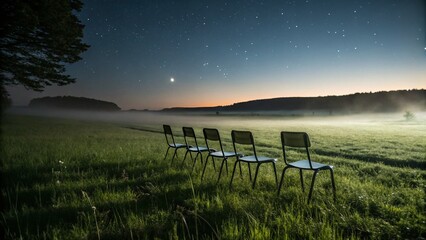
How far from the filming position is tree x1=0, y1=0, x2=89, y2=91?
35.1ft

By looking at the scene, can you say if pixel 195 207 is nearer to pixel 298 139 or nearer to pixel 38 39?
pixel 298 139

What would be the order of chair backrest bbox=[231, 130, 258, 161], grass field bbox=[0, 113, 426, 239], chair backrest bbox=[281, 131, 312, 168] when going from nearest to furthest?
grass field bbox=[0, 113, 426, 239], chair backrest bbox=[281, 131, 312, 168], chair backrest bbox=[231, 130, 258, 161]

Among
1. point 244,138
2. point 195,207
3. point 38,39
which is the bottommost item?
point 195,207

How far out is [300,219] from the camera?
136 inches

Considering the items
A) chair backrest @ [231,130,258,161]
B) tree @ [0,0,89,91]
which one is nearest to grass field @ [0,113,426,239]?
chair backrest @ [231,130,258,161]

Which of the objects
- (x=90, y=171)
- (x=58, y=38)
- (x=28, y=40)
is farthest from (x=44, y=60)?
(x=90, y=171)

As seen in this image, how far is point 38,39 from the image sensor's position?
12977 mm

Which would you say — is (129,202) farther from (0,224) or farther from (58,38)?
(58,38)

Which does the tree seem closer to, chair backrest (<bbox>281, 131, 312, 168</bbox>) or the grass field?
the grass field

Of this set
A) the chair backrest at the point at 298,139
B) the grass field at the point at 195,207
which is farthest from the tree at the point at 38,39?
the chair backrest at the point at 298,139

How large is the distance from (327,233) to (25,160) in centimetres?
817

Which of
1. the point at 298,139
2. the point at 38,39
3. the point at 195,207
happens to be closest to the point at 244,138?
the point at 298,139

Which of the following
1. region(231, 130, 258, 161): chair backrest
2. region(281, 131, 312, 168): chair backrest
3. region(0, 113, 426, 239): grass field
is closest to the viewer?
region(0, 113, 426, 239): grass field

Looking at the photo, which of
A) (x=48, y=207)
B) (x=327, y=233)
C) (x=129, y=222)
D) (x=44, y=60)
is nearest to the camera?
(x=327, y=233)
